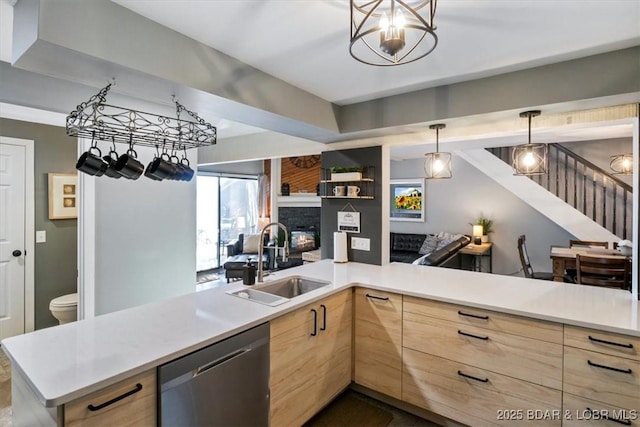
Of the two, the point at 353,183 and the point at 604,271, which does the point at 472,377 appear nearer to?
the point at 353,183

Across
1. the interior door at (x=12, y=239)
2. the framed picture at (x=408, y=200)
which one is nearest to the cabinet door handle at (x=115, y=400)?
the interior door at (x=12, y=239)

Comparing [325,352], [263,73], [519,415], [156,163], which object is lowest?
[519,415]

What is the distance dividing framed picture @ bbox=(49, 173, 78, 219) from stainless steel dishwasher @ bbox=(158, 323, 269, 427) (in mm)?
3119

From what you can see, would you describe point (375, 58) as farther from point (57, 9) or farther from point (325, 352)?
point (325, 352)

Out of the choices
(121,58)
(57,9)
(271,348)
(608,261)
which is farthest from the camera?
(608,261)

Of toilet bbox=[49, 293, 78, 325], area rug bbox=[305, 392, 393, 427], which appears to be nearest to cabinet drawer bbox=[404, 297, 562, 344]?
area rug bbox=[305, 392, 393, 427]

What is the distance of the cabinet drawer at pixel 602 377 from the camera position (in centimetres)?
156

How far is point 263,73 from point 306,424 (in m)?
2.28

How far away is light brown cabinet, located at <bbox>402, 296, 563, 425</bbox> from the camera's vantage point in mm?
1764

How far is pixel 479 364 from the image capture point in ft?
6.38

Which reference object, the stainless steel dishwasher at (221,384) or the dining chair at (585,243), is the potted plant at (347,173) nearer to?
→ the stainless steel dishwasher at (221,384)

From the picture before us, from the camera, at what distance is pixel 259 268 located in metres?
2.39

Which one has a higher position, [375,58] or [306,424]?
[375,58]

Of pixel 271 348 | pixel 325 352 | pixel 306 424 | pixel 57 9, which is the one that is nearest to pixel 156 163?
pixel 57 9
